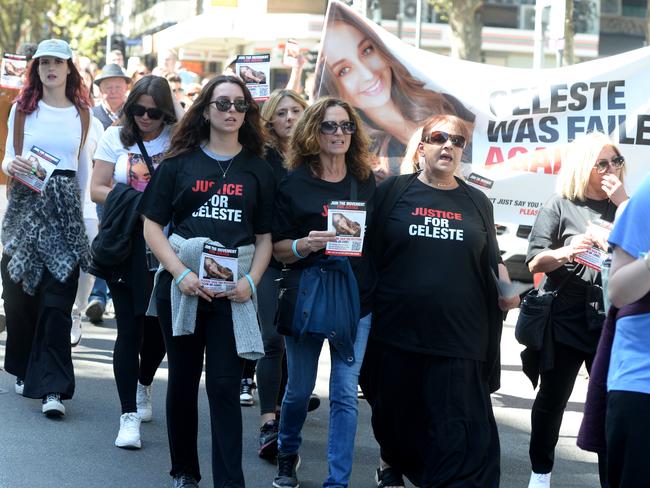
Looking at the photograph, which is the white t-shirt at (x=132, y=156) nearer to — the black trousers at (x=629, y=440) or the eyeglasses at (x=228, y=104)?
the eyeglasses at (x=228, y=104)

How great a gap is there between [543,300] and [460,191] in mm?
754

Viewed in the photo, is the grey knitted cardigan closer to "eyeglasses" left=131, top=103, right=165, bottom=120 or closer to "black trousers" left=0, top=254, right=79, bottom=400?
"eyeglasses" left=131, top=103, right=165, bottom=120

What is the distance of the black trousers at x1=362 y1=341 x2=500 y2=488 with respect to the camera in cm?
573

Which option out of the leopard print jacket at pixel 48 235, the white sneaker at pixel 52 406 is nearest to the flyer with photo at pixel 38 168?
the leopard print jacket at pixel 48 235

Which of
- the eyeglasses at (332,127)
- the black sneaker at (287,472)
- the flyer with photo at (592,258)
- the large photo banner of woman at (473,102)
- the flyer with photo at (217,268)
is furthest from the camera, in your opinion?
the large photo banner of woman at (473,102)

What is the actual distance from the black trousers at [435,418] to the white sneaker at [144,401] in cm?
188

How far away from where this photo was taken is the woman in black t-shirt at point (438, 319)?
5.79 m

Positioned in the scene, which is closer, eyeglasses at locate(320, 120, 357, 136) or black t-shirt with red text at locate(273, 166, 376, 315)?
black t-shirt with red text at locate(273, 166, 376, 315)

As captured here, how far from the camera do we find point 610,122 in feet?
27.9

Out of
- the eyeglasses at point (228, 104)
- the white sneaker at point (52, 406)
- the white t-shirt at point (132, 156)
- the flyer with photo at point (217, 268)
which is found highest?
the eyeglasses at point (228, 104)

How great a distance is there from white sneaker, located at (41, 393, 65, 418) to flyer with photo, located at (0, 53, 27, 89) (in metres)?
3.63

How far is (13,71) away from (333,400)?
579 cm

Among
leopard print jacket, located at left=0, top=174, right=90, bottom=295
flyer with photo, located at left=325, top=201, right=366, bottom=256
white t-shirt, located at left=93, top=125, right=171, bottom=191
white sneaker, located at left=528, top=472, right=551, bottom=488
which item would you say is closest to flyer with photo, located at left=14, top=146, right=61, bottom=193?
leopard print jacket, located at left=0, top=174, right=90, bottom=295

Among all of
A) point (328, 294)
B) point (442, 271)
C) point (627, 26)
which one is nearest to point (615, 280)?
point (442, 271)
